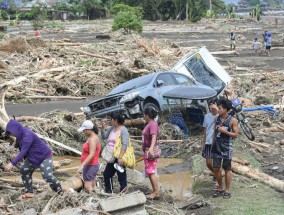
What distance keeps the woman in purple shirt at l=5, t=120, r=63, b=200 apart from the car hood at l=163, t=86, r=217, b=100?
6.87 metres

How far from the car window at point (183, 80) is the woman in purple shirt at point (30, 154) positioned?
8257 mm

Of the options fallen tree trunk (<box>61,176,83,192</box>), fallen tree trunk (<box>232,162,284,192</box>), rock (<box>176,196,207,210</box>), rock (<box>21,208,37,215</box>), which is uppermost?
rock (<box>21,208,37,215</box>)

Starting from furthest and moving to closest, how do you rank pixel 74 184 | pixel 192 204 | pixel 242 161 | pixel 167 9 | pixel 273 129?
pixel 167 9
pixel 273 129
pixel 242 161
pixel 192 204
pixel 74 184

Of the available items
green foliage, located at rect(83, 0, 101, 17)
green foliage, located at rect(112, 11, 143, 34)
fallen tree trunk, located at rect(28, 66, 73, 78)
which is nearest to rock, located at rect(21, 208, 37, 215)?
fallen tree trunk, located at rect(28, 66, 73, 78)

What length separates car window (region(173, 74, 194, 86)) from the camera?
16562 mm

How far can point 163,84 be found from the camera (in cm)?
1598

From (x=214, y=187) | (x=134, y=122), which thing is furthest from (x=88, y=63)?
(x=214, y=187)

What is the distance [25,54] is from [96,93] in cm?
734

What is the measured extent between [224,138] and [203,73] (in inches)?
332

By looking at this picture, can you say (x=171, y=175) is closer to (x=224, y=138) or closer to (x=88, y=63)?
(x=224, y=138)

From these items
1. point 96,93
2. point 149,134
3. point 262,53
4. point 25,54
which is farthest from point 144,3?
point 149,134

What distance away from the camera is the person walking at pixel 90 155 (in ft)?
28.3

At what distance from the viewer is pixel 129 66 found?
25656 millimetres

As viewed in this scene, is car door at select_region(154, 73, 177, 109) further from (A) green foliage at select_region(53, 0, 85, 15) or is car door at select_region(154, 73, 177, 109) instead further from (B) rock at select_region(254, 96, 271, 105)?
(A) green foliage at select_region(53, 0, 85, 15)
